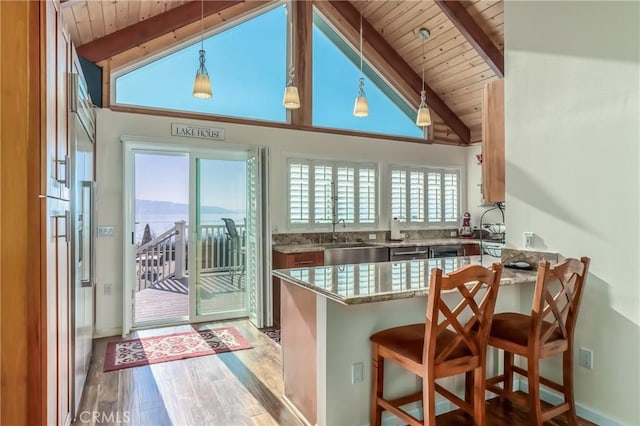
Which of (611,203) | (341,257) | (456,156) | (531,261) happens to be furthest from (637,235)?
(456,156)

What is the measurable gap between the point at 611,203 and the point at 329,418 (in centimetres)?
213

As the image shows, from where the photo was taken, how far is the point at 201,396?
274 centimetres

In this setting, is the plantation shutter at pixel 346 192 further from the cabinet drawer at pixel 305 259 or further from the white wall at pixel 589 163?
the white wall at pixel 589 163

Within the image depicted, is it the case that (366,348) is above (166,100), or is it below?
below

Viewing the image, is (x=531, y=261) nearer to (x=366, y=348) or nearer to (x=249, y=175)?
(x=366, y=348)

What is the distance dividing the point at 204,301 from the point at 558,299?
379cm

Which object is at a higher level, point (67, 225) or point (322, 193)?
point (322, 193)

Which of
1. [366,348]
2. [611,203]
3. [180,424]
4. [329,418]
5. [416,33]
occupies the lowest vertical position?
[180,424]

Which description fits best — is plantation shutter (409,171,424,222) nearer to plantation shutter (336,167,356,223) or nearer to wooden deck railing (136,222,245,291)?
plantation shutter (336,167,356,223)

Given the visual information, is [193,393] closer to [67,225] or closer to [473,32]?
[67,225]

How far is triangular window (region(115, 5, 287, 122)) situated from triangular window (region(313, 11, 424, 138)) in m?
0.52

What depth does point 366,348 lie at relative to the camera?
2223mm

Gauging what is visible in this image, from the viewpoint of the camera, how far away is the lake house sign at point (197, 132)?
4.38 m

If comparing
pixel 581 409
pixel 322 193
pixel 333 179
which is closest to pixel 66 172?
pixel 581 409
